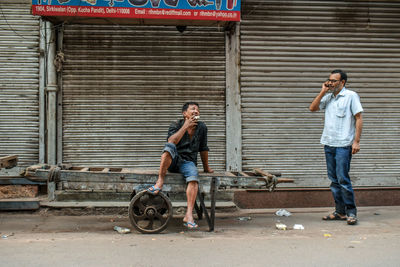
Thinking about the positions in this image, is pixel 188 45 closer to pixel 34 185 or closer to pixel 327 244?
pixel 34 185

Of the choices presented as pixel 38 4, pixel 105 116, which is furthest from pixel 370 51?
pixel 38 4

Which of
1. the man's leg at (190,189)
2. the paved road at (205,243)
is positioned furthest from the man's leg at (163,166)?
the paved road at (205,243)

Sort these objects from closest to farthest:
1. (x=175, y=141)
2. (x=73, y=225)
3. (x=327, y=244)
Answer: (x=327, y=244) < (x=175, y=141) < (x=73, y=225)

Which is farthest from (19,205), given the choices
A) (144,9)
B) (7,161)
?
(144,9)

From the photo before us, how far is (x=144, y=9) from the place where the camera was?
5766 mm

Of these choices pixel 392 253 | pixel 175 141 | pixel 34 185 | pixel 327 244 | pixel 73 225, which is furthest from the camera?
pixel 34 185

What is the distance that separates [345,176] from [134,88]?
11.6ft

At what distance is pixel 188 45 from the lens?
21.6 ft

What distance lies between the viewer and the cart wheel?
467 cm

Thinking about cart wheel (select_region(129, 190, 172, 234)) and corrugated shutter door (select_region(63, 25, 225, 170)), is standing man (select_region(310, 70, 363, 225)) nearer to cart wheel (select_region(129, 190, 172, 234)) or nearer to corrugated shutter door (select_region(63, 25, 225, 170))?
corrugated shutter door (select_region(63, 25, 225, 170))

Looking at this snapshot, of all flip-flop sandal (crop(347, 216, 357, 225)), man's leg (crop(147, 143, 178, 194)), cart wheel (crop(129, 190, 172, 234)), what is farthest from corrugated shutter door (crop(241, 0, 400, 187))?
cart wheel (crop(129, 190, 172, 234))

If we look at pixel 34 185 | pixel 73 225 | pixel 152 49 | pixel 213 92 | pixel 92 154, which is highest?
pixel 152 49

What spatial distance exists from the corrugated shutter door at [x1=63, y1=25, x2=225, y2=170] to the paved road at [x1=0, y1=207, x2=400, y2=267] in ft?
4.16

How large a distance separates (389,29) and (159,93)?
4108 millimetres
